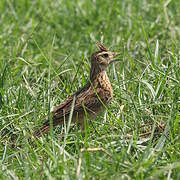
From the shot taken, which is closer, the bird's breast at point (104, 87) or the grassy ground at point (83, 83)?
Result: the grassy ground at point (83, 83)

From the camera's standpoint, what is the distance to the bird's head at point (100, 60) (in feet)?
24.5

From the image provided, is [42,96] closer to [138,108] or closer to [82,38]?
[138,108]

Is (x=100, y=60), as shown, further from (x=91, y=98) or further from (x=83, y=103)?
(x=83, y=103)

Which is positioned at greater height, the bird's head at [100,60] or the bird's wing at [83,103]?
the bird's head at [100,60]

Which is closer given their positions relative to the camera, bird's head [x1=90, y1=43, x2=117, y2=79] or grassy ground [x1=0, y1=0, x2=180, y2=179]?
grassy ground [x1=0, y1=0, x2=180, y2=179]

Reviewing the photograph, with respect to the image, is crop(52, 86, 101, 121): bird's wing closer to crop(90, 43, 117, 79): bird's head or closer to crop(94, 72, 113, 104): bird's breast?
crop(94, 72, 113, 104): bird's breast

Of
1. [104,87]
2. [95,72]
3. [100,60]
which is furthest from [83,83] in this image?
[104,87]

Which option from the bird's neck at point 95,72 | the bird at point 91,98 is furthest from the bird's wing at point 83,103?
the bird's neck at point 95,72

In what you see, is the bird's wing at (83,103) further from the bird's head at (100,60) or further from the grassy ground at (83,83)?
the bird's head at (100,60)

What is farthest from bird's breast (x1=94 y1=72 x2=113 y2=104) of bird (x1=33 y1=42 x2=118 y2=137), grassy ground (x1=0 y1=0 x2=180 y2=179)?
grassy ground (x1=0 y1=0 x2=180 y2=179)

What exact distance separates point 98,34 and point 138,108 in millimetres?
3684

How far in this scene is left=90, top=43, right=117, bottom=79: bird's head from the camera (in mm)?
7453

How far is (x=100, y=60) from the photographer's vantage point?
24.5 ft

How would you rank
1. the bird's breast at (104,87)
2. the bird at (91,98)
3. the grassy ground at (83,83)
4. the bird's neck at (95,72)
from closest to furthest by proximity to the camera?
the grassy ground at (83,83) < the bird at (91,98) < the bird's breast at (104,87) < the bird's neck at (95,72)
